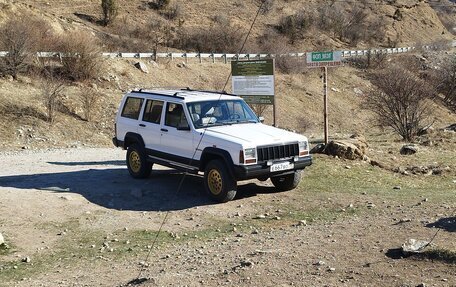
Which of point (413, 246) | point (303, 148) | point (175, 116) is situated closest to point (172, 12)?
point (175, 116)

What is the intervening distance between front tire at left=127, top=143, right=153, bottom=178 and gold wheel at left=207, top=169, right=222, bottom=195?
6.64ft

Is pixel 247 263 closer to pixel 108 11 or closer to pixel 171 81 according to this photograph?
pixel 171 81

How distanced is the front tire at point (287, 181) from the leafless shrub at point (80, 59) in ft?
60.0

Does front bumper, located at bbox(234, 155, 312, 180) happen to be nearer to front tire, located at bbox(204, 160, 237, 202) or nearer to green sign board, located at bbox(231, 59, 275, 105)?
front tire, located at bbox(204, 160, 237, 202)

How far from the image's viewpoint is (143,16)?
184 feet

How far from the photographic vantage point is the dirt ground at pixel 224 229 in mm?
6316

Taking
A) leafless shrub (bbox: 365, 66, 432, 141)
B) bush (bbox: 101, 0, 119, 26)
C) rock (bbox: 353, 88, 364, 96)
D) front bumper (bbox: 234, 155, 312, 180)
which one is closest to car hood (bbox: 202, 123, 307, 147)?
front bumper (bbox: 234, 155, 312, 180)

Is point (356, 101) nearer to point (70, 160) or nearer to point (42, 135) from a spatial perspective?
point (42, 135)

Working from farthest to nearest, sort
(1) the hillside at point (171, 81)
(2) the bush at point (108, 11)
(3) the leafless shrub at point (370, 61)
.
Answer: (3) the leafless shrub at point (370, 61)
(2) the bush at point (108, 11)
(1) the hillside at point (171, 81)

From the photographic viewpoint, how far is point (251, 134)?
1012 cm

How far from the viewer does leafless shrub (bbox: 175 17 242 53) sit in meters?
49.8

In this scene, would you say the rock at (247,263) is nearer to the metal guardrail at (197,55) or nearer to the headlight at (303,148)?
the headlight at (303,148)

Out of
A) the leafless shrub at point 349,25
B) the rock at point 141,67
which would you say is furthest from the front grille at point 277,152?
the leafless shrub at point 349,25

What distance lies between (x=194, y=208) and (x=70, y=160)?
639cm
